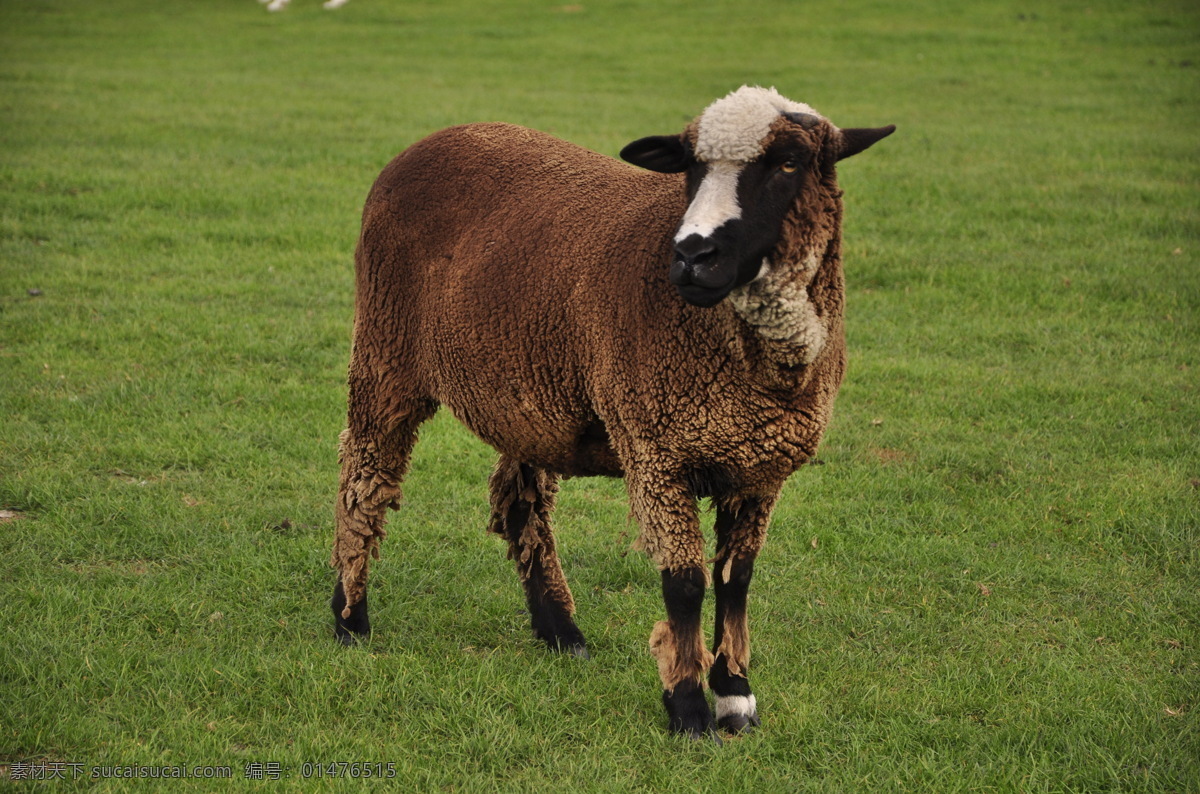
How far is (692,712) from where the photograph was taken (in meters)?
4.88

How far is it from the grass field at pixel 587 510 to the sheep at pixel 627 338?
51 centimetres

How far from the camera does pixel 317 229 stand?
13000 mm

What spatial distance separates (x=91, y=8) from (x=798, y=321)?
106 ft

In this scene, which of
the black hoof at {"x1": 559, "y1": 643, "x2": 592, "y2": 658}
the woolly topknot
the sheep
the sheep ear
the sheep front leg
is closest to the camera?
the woolly topknot

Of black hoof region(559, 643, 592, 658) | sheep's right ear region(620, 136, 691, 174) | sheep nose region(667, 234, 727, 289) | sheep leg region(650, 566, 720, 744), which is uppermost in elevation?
sheep's right ear region(620, 136, 691, 174)

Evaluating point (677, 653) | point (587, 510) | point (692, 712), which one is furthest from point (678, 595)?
point (587, 510)

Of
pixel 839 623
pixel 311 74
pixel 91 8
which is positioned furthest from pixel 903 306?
pixel 91 8

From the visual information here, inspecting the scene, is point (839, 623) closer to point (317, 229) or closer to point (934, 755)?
point (934, 755)

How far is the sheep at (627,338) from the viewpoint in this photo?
13.8 ft

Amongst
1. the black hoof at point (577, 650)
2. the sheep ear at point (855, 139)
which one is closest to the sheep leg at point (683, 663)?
the black hoof at point (577, 650)

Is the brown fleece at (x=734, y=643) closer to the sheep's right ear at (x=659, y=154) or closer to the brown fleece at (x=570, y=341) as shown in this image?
the brown fleece at (x=570, y=341)

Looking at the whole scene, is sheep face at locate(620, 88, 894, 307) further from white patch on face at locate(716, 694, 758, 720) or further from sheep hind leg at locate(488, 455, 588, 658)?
sheep hind leg at locate(488, 455, 588, 658)

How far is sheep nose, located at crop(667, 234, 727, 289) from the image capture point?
395 centimetres

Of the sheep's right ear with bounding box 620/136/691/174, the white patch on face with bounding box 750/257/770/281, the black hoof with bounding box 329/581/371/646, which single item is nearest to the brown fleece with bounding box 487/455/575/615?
the black hoof with bounding box 329/581/371/646
